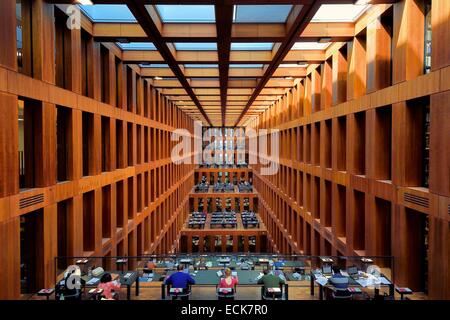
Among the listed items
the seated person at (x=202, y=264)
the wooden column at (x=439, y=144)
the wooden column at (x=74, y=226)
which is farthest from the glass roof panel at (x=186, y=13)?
the seated person at (x=202, y=264)

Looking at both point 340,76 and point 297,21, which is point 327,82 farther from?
point 297,21

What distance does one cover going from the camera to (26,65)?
9086 millimetres

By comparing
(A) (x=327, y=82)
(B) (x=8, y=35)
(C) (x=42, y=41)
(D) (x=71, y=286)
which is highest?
(A) (x=327, y=82)

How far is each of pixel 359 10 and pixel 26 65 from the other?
9332 mm

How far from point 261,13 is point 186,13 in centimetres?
216

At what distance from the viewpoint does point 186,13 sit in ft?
36.4

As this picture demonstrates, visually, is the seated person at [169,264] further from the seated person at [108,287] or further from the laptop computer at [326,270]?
the laptop computer at [326,270]

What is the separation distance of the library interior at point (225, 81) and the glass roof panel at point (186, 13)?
6 cm

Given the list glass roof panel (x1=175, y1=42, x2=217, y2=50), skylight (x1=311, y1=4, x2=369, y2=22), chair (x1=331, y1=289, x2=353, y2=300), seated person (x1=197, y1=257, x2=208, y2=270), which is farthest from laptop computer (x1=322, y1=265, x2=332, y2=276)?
glass roof panel (x1=175, y1=42, x2=217, y2=50)

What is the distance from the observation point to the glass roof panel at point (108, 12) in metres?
11.1

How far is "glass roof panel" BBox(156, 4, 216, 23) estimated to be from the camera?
1076 centimetres

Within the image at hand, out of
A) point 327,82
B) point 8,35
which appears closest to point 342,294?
point 8,35
